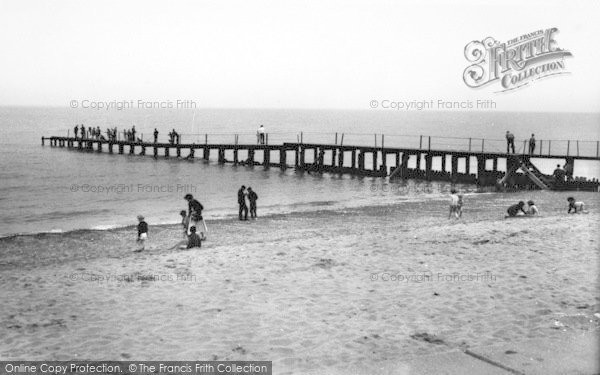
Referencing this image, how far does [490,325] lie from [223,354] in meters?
3.38

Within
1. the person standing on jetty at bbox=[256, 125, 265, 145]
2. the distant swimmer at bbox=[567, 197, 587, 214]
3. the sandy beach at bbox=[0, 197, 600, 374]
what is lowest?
the sandy beach at bbox=[0, 197, 600, 374]

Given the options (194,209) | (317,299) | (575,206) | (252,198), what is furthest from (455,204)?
(317,299)

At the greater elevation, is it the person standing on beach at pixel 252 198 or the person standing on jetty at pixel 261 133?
the person standing on jetty at pixel 261 133

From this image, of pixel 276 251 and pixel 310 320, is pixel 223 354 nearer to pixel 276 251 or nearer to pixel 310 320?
pixel 310 320

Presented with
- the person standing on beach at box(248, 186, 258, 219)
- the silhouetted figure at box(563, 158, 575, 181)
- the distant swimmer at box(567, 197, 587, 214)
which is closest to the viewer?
the distant swimmer at box(567, 197, 587, 214)

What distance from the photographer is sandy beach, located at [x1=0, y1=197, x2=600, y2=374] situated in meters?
7.28

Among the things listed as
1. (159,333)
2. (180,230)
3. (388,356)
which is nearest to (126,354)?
(159,333)

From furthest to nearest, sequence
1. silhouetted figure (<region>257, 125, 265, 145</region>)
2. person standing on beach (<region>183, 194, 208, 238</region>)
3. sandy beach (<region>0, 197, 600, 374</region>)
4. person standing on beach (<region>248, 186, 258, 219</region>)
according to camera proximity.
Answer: silhouetted figure (<region>257, 125, 265, 145</region>)
person standing on beach (<region>248, 186, 258, 219</region>)
person standing on beach (<region>183, 194, 208, 238</region>)
sandy beach (<region>0, 197, 600, 374</region>)

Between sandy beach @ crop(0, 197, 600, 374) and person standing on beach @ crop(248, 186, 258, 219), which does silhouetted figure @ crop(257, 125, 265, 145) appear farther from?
sandy beach @ crop(0, 197, 600, 374)

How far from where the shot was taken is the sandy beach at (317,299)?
7281mm

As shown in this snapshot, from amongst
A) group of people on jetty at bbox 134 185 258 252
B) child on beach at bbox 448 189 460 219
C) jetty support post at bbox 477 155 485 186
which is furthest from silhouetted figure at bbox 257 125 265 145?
group of people on jetty at bbox 134 185 258 252

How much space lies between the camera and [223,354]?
7031 millimetres

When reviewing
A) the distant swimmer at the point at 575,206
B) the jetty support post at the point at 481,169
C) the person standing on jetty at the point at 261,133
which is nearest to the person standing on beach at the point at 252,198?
the distant swimmer at the point at 575,206

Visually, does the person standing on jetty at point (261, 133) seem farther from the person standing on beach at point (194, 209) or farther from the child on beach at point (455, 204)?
the person standing on beach at point (194, 209)
